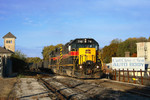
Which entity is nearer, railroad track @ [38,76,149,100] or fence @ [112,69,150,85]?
railroad track @ [38,76,149,100]

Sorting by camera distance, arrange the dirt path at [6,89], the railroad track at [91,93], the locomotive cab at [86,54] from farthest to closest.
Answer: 1. the locomotive cab at [86,54]
2. the dirt path at [6,89]
3. the railroad track at [91,93]

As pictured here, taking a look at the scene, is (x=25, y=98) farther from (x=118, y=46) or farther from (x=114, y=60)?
(x=118, y=46)

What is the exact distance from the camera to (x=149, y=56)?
203ft

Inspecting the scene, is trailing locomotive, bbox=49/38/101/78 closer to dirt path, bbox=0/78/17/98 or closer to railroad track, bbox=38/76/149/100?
railroad track, bbox=38/76/149/100

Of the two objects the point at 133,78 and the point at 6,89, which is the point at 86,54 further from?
the point at 6,89

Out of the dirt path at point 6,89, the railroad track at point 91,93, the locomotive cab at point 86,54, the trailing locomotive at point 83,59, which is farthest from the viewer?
the locomotive cab at point 86,54

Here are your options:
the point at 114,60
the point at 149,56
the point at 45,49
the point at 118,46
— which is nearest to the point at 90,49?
the point at 114,60

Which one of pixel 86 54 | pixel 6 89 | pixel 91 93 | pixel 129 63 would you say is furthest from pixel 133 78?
pixel 129 63

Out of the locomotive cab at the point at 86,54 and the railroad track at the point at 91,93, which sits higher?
the locomotive cab at the point at 86,54

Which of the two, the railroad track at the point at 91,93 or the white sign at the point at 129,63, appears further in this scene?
the white sign at the point at 129,63

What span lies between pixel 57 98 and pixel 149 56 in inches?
2306

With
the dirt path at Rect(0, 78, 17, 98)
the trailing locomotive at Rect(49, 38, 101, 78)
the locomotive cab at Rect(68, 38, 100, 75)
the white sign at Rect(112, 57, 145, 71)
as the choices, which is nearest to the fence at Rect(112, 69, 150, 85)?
the trailing locomotive at Rect(49, 38, 101, 78)

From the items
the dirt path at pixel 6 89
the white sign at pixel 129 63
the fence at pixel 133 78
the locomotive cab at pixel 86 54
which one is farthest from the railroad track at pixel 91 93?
the white sign at pixel 129 63

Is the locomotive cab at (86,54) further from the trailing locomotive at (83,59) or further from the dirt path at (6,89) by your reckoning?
the dirt path at (6,89)
